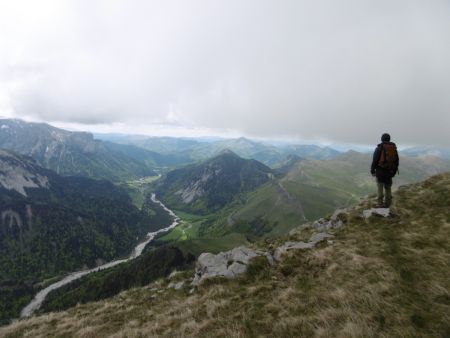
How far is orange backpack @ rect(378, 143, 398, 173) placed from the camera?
2353 cm

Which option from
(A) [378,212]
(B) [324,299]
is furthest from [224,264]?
(A) [378,212]

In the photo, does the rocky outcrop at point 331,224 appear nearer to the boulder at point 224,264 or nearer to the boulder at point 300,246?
the boulder at point 300,246

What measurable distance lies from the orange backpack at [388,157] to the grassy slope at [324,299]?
189 inches

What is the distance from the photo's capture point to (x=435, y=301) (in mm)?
11820

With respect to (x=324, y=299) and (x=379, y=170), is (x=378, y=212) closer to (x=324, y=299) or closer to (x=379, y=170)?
(x=379, y=170)

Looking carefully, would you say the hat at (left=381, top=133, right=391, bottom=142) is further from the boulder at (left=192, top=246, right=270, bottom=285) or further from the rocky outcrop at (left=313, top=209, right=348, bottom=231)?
the boulder at (left=192, top=246, right=270, bottom=285)

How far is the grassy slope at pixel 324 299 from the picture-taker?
1105 cm

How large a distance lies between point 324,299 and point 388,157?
15.2m

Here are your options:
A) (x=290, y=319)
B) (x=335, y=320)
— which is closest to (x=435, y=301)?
(x=335, y=320)

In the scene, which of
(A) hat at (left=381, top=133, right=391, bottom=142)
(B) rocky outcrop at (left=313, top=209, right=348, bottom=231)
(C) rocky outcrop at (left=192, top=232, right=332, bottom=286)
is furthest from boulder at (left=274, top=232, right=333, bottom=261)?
(A) hat at (left=381, top=133, right=391, bottom=142)

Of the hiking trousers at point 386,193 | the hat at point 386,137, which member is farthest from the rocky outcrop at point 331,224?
the hat at point 386,137

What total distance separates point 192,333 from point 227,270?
8.71 m

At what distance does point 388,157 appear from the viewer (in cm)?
2362

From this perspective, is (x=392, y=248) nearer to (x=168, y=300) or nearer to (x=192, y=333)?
(x=192, y=333)
